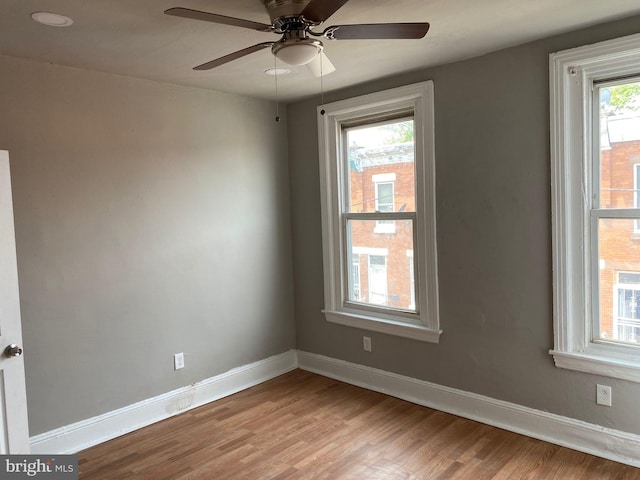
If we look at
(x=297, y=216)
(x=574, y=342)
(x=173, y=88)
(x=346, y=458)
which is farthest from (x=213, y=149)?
(x=574, y=342)

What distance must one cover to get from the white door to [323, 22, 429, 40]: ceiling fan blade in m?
1.71

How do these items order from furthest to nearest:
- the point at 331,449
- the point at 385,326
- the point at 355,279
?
the point at 355,279 < the point at 385,326 < the point at 331,449

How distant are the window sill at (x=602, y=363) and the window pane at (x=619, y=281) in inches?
4.2

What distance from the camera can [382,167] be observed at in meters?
3.70

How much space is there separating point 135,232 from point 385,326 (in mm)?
1978

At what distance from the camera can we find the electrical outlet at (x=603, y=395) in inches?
105

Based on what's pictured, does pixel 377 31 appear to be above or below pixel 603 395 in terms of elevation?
above

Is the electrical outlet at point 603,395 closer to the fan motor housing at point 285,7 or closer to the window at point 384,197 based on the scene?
the window at point 384,197

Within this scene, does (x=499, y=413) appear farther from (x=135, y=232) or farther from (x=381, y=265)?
(x=135, y=232)

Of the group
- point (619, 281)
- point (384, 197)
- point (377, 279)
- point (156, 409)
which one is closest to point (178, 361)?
point (156, 409)

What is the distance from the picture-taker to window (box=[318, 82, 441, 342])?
132 inches

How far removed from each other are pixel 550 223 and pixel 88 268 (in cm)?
289

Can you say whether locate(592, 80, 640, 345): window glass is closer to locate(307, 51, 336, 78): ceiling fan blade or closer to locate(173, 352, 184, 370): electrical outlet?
locate(307, 51, 336, 78): ceiling fan blade

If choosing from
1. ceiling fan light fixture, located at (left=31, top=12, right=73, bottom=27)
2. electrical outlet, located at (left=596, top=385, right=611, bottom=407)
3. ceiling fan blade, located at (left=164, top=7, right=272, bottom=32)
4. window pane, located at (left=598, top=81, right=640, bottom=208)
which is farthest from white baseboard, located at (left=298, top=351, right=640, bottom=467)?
ceiling fan light fixture, located at (left=31, top=12, right=73, bottom=27)
